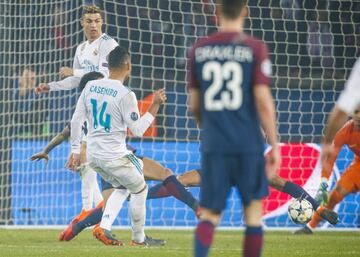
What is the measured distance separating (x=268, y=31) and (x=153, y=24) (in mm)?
1669

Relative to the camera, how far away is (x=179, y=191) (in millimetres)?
9914

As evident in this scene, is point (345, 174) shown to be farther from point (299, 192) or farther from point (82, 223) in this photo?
point (82, 223)

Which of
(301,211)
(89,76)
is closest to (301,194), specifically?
(301,211)

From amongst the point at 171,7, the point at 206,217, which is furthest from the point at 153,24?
the point at 206,217

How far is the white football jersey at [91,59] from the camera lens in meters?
11.0

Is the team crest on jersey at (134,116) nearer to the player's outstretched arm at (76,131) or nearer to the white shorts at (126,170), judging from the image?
the white shorts at (126,170)

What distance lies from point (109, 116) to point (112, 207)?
862 mm

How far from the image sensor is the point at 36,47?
46.0ft

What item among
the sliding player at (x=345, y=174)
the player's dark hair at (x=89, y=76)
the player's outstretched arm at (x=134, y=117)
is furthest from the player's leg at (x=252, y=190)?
the sliding player at (x=345, y=174)

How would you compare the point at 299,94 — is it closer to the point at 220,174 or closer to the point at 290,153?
the point at 290,153

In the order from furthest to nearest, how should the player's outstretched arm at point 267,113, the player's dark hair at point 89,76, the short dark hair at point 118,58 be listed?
the player's dark hair at point 89,76
the short dark hair at point 118,58
the player's outstretched arm at point 267,113

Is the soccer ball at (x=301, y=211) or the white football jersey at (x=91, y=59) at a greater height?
the white football jersey at (x=91, y=59)

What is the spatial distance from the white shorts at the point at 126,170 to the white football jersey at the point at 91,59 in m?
2.08

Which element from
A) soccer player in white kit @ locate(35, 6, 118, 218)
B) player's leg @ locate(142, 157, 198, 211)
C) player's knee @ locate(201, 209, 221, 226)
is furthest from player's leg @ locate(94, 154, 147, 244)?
player's knee @ locate(201, 209, 221, 226)
